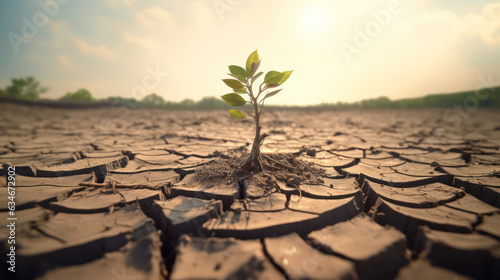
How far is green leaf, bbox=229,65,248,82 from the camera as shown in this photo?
1146 mm

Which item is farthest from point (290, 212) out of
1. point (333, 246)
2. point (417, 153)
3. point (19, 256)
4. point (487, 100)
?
point (487, 100)

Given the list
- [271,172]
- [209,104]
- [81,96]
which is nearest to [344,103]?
[209,104]

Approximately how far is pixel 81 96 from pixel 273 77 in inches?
636

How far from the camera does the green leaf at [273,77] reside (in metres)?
1.15

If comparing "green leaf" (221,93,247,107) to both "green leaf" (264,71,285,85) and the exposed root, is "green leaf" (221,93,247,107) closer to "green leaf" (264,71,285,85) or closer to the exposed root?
"green leaf" (264,71,285,85)

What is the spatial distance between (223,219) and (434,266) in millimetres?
777

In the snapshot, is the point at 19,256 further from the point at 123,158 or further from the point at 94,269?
the point at 123,158

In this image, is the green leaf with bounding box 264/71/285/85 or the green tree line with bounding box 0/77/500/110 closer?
the green leaf with bounding box 264/71/285/85

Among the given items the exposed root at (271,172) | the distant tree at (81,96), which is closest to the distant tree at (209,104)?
the distant tree at (81,96)

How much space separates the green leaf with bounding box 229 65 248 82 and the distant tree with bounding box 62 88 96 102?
15.4 meters

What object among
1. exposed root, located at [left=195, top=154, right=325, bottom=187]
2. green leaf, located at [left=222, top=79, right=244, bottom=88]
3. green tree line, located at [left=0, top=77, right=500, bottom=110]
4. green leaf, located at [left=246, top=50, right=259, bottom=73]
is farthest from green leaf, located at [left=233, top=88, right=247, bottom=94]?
green tree line, located at [left=0, top=77, right=500, bottom=110]

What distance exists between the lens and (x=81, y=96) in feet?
42.6

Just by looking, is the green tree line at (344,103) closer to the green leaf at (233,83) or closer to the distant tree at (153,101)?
the distant tree at (153,101)

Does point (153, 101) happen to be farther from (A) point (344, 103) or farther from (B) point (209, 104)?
(A) point (344, 103)
